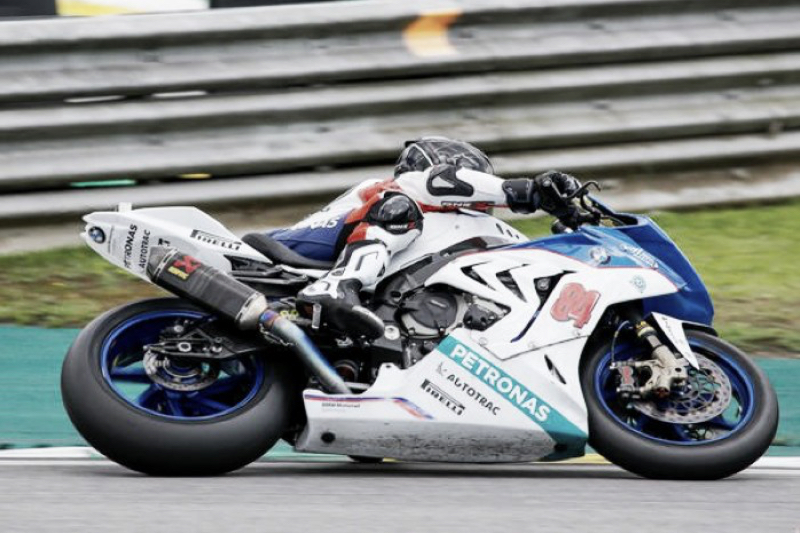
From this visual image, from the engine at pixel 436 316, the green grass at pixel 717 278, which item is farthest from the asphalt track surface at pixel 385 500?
the green grass at pixel 717 278

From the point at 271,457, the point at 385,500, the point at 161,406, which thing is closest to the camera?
the point at 385,500

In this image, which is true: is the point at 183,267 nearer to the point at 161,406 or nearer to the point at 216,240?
the point at 216,240

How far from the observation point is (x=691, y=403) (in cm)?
577

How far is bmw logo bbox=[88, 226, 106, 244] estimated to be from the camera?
5.80 metres

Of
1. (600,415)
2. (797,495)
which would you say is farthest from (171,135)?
(797,495)

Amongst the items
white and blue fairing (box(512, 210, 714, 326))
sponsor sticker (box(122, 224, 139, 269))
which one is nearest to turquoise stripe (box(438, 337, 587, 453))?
white and blue fairing (box(512, 210, 714, 326))

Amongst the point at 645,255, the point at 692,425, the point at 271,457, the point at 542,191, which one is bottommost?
the point at 271,457

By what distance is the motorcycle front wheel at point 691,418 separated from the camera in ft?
18.6

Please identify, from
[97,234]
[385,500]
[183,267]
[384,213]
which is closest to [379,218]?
[384,213]

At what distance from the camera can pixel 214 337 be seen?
5.71 meters

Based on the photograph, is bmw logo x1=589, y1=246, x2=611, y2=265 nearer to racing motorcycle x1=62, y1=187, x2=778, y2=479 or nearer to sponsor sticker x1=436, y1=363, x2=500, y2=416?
racing motorcycle x1=62, y1=187, x2=778, y2=479

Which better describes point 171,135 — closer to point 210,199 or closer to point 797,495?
point 210,199

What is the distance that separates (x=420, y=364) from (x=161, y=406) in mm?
959

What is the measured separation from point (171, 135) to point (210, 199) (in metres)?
0.41
